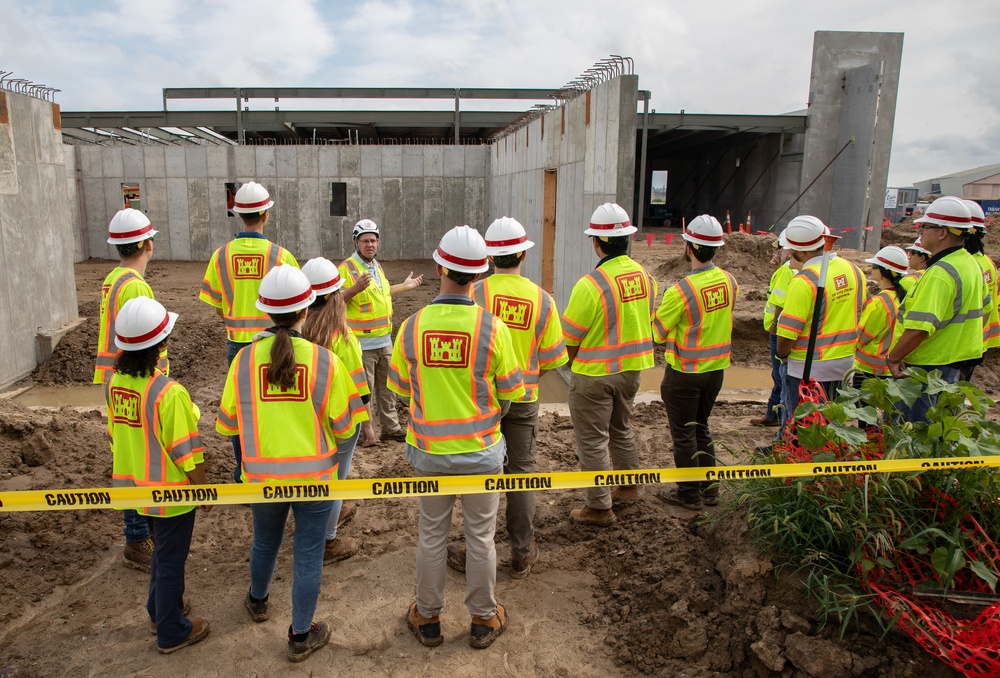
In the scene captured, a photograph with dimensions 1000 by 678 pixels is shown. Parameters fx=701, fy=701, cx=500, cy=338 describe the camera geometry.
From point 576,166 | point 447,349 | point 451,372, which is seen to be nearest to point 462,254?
point 447,349

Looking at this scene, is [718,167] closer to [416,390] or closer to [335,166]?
[335,166]

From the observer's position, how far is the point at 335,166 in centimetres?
1998

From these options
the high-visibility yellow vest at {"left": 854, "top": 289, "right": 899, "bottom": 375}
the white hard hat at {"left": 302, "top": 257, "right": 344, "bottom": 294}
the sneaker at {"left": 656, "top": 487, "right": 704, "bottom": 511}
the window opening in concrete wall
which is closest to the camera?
the white hard hat at {"left": 302, "top": 257, "right": 344, "bottom": 294}

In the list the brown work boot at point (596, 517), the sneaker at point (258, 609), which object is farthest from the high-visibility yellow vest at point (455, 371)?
the brown work boot at point (596, 517)

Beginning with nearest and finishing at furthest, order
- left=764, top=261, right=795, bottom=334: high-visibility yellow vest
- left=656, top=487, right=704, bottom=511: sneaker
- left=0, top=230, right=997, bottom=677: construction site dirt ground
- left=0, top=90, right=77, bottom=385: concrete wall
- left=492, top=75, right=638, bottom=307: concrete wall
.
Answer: left=0, top=230, right=997, bottom=677: construction site dirt ground < left=656, top=487, right=704, bottom=511: sneaker < left=764, top=261, right=795, bottom=334: high-visibility yellow vest < left=492, top=75, right=638, bottom=307: concrete wall < left=0, top=90, right=77, bottom=385: concrete wall

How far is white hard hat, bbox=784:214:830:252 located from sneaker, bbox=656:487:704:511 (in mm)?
1971

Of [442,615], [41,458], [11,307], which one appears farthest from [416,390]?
[11,307]

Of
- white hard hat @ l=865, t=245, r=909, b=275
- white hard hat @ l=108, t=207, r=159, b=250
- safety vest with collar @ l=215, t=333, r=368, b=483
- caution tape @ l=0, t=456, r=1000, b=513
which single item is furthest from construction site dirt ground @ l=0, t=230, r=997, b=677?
Answer: white hard hat @ l=865, t=245, r=909, b=275

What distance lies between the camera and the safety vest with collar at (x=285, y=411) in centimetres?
317

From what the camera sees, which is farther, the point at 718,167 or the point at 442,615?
the point at 718,167

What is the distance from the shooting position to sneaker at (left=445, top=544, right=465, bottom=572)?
4.30 metres

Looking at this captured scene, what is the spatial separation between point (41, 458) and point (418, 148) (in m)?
15.8

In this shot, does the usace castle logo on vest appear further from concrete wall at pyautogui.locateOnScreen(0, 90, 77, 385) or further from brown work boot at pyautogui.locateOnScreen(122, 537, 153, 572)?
concrete wall at pyautogui.locateOnScreen(0, 90, 77, 385)

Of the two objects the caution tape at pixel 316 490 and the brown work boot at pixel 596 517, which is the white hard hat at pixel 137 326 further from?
the brown work boot at pixel 596 517
